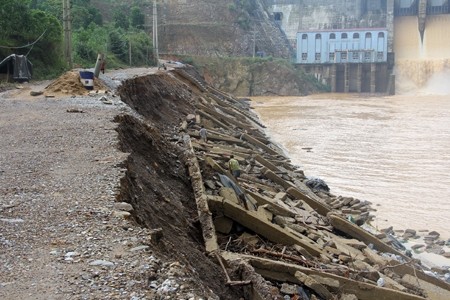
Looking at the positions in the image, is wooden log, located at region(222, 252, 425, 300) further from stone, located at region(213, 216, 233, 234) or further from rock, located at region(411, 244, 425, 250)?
rock, located at region(411, 244, 425, 250)

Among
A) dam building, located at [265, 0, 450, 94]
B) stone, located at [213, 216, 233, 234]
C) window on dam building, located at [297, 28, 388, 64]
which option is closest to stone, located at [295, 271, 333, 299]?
stone, located at [213, 216, 233, 234]

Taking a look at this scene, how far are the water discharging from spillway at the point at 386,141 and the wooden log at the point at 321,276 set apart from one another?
26.9ft

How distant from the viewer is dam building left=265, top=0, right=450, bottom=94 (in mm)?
Answer: 78000

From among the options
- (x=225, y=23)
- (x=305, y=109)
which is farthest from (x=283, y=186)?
(x=225, y=23)

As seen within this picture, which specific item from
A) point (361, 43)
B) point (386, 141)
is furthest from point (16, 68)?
point (361, 43)

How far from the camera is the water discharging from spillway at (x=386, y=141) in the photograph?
18.6 m

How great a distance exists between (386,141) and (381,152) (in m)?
4.39

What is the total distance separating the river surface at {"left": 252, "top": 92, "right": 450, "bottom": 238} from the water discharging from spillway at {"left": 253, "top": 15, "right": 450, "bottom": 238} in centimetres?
3

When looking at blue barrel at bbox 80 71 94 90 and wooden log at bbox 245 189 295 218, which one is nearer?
wooden log at bbox 245 189 295 218

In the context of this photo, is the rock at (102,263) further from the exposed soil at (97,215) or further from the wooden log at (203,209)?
the wooden log at (203,209)

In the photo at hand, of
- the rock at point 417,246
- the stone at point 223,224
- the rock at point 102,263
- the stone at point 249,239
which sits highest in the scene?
the rock at point 102,263

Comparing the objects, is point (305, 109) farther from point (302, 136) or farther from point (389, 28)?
point (389, 28)

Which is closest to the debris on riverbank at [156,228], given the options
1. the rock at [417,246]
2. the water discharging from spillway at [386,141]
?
the rock at [417,246]

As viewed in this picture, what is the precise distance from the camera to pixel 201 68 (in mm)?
68625
